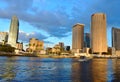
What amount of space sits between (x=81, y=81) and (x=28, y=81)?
1119cm

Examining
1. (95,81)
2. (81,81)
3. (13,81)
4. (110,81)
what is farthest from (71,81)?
(13,81)

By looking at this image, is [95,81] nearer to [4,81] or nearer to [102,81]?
[102,81]

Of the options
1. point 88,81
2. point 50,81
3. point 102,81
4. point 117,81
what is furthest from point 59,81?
point 117,81

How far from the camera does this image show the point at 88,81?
1886 inches

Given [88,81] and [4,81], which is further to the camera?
[88,81]

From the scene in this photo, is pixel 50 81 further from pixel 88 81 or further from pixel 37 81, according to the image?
pixel 88 81

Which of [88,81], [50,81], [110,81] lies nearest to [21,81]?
[50,81]

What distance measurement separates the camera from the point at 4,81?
44688 mm

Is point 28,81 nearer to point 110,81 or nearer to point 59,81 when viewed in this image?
point 59,81

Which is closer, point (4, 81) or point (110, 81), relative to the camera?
point (4, 81)

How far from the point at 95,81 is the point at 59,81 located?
302 inches

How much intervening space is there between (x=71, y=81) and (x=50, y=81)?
4486 millimetres

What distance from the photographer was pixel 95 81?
155 feet

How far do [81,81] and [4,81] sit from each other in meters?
15.9
